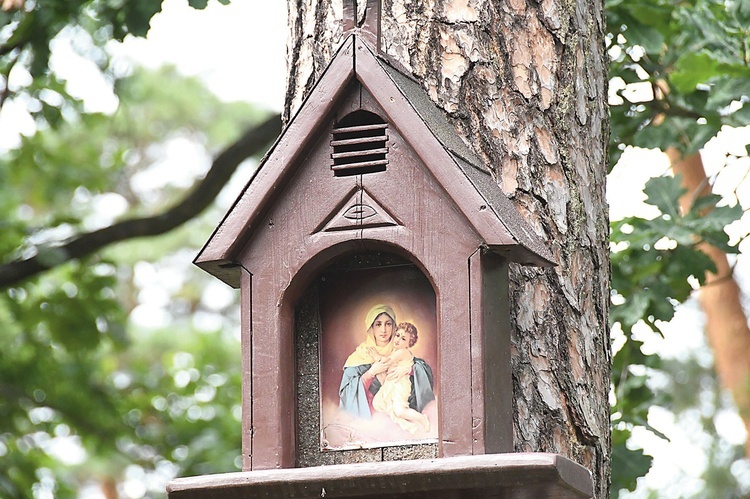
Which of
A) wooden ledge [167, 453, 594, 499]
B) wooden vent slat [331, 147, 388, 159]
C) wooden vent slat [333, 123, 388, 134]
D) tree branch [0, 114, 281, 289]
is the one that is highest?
tree branch [0, 114, 281, 289]

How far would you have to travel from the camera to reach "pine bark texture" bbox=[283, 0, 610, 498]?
2.03 m

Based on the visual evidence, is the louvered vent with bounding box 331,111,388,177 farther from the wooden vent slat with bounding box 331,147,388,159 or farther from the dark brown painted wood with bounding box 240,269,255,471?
the dark brown painted wood with bounding box 240,269,255,471

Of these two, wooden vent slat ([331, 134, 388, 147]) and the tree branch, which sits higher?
the tree branch

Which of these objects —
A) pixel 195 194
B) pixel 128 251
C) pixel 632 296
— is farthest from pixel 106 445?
pixel 128 251

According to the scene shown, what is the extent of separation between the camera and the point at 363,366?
1.86m

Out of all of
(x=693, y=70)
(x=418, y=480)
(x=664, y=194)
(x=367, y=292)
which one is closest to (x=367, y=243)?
(x=367, y=292)

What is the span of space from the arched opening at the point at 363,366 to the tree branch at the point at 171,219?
3.12 metres

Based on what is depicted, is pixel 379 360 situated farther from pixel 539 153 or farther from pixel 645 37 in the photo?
pixel 645 37

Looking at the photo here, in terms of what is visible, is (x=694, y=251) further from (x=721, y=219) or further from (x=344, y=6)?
(x=344, y=6)

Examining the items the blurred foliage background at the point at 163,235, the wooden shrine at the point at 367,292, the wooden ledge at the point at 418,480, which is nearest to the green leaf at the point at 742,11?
the blurred foliage background at the point at 163,235

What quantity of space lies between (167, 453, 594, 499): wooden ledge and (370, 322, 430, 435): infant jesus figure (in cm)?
12

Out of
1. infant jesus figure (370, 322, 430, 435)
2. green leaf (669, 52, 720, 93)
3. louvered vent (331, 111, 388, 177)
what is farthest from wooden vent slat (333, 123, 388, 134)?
green leaf (669, 52, 720, 93)

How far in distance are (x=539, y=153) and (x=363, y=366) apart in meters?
0.56

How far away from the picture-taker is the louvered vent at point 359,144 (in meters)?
1.89
